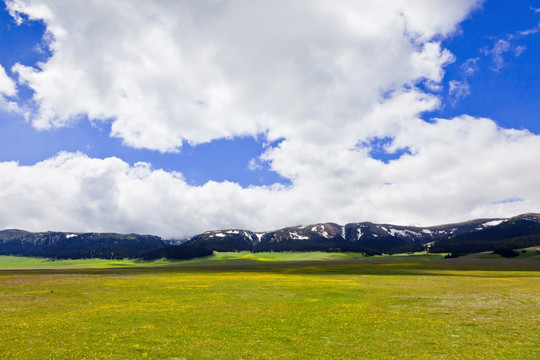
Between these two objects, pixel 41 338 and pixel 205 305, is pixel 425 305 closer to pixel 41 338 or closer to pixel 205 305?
pixel 205 305

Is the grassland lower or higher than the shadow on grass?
higher

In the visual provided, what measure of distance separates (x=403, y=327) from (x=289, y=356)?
11905 millimetres

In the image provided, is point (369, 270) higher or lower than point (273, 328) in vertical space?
lower

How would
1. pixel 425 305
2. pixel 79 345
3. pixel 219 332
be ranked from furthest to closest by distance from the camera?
pixel 425 305, pixel 219 332, pixel 79 345

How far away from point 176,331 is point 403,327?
60.7 ft

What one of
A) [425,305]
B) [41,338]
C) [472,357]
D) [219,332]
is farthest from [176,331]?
[425,305]

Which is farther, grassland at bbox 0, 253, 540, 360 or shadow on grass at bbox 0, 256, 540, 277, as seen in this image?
shadow on grass at bbox 0, 256, 540, 277

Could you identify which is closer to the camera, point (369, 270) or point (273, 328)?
point (273, 328)

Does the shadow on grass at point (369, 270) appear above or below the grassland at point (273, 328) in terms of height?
below

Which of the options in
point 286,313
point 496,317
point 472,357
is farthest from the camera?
point 286,313

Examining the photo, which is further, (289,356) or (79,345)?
(79,345)

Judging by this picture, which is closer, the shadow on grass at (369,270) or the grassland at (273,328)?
the grassland at (273,328)

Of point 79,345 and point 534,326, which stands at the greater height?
point 79,345

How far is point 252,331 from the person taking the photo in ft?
74.4
